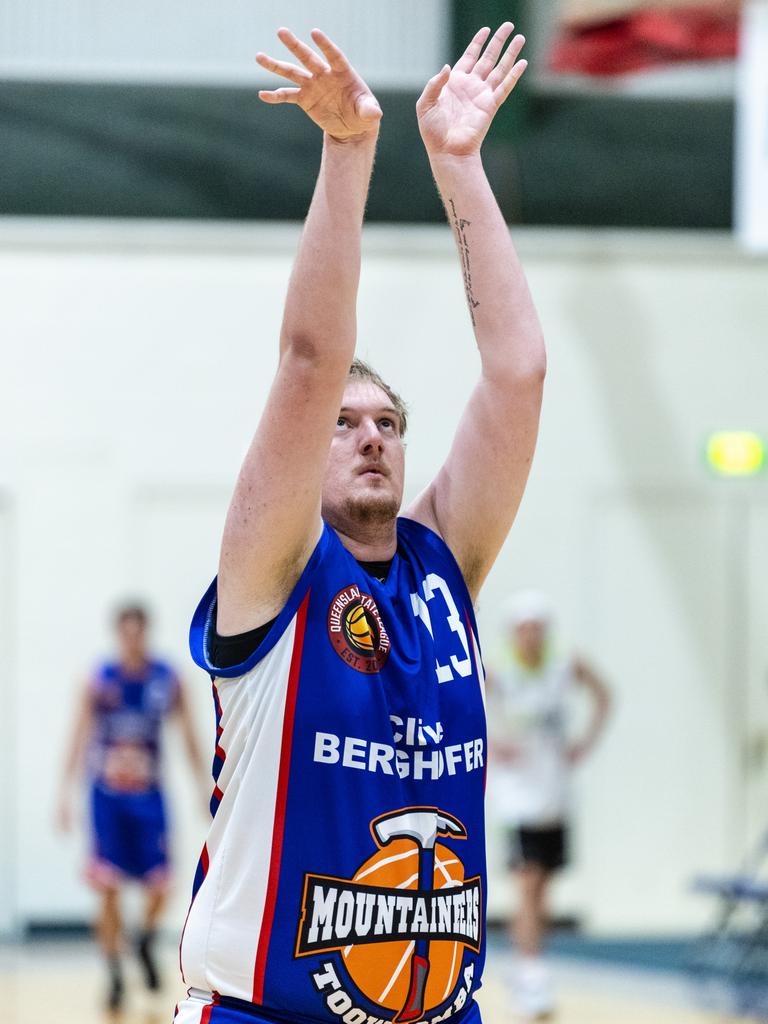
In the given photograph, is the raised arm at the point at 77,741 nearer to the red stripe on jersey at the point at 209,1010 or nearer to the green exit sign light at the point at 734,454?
the green exit sign light at the point at 734,454

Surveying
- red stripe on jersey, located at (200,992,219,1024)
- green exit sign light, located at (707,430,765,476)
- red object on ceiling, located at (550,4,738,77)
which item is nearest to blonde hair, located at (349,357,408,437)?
red stripe on jersey, located at (200,992,219,1024)

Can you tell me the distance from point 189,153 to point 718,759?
5235 millimetres

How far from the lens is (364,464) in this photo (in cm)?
253

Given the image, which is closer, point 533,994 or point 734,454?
point 533,994

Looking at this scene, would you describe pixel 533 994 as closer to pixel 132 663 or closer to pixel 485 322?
Answer: pixel 132 663

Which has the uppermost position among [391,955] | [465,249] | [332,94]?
[332,94]

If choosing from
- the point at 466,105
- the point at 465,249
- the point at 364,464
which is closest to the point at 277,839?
the point at 364,464

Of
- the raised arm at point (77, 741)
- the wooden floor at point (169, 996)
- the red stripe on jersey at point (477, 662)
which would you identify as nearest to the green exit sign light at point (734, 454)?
the wooden floor at point (169, 996)

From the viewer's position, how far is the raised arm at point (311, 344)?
2.26 metres

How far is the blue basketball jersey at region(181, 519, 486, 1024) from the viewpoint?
2.33 meters

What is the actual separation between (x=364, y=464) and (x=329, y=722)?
16.9 inches

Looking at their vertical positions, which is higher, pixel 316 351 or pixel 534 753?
pixel 316 351

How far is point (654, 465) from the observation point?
10.5m

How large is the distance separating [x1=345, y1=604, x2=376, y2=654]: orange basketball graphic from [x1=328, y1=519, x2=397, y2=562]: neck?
154 millimetres
